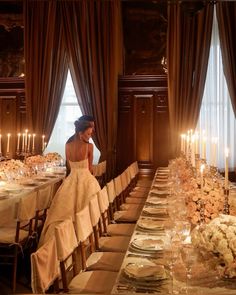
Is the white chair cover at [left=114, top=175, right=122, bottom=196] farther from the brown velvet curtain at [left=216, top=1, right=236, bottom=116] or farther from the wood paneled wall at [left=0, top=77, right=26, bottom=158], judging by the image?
the wood paneled wall at [left=0, top=77, right=26, bottom=158]

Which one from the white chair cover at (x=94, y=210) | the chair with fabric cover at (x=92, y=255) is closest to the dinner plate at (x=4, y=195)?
the white chair cover at (x=94, y=210)

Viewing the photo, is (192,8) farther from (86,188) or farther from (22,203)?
(22,203)

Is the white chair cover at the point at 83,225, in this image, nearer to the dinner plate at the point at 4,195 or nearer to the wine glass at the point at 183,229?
the wine glass at the point at 183,229

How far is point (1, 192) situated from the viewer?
569 cm

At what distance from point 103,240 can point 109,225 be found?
0.66m

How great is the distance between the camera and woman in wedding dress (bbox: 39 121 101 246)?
5.46 m

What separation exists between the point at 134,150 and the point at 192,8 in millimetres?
4105

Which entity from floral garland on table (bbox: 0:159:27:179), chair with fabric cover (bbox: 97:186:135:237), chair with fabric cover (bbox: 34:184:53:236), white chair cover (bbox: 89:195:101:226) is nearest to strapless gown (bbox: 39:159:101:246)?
chair with fabric cover (bbox: 34:184:53:236)

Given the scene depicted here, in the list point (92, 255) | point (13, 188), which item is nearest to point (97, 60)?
point (13, 188)

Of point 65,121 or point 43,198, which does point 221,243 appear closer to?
point 43,198

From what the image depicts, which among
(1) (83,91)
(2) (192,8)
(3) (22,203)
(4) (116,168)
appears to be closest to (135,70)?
(1) (83,91)

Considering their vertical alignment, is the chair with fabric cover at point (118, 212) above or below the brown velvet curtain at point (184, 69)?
below

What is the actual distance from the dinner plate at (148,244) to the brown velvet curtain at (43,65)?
24.1 ft

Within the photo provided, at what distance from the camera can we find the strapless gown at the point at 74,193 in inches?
213
